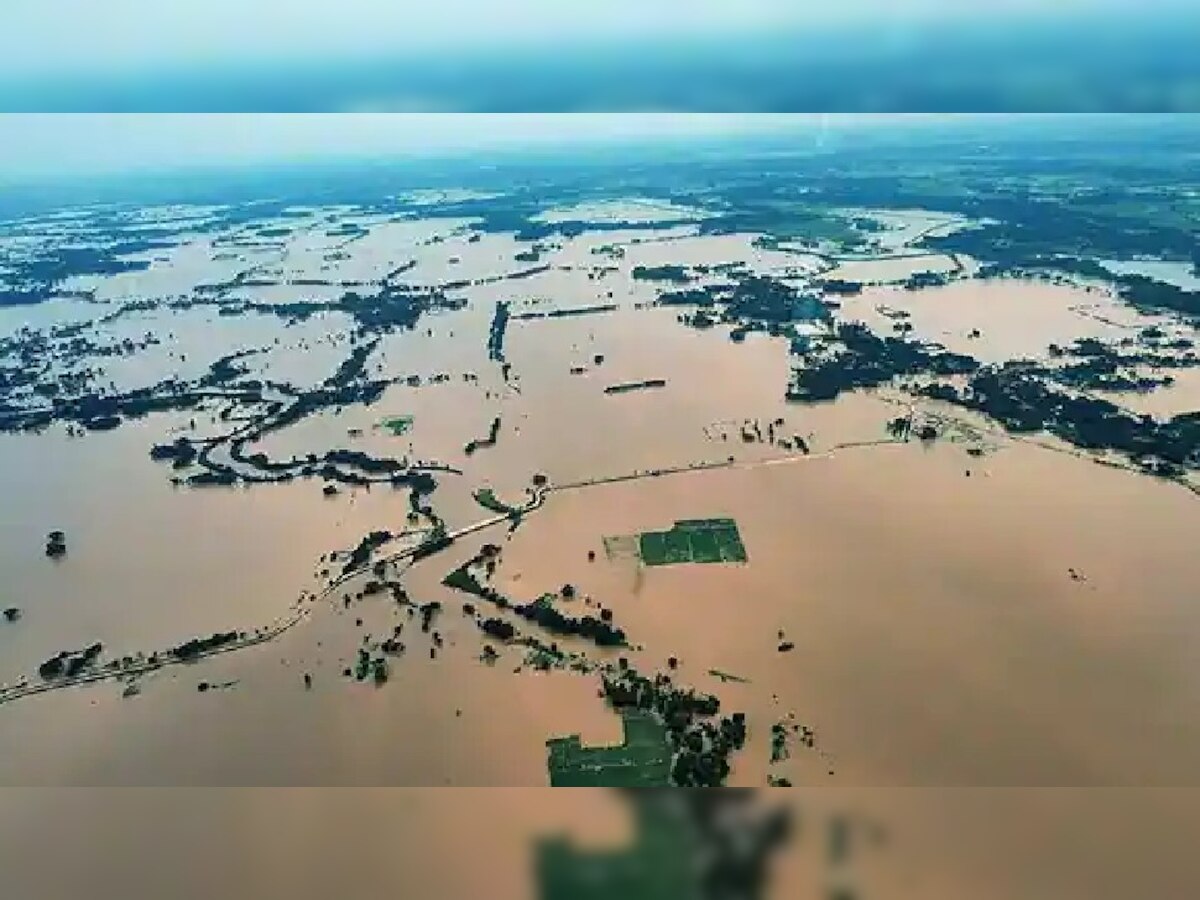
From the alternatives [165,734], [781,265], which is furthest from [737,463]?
[781,265]

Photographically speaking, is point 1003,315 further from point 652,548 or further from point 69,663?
point 69,663

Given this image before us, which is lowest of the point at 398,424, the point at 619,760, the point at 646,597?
the point at 619,760

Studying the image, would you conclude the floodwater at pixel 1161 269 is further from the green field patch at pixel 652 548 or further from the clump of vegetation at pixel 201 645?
the clump of vegetation at pixel 201 645

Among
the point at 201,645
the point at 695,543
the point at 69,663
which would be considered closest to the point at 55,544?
the point at 69,663

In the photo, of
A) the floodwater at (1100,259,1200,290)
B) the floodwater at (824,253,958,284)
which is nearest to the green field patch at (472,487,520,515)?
the floodwater at (824,253,958,284)

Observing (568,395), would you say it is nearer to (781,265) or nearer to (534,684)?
(534,684)

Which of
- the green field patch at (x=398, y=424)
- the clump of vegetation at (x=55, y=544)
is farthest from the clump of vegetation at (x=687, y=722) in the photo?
the green field patch at (x=398, y=424)

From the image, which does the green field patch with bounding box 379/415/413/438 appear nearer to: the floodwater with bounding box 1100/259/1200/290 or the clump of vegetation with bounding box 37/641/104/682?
the clump of vegetation with bounding box 37/641/104/682
